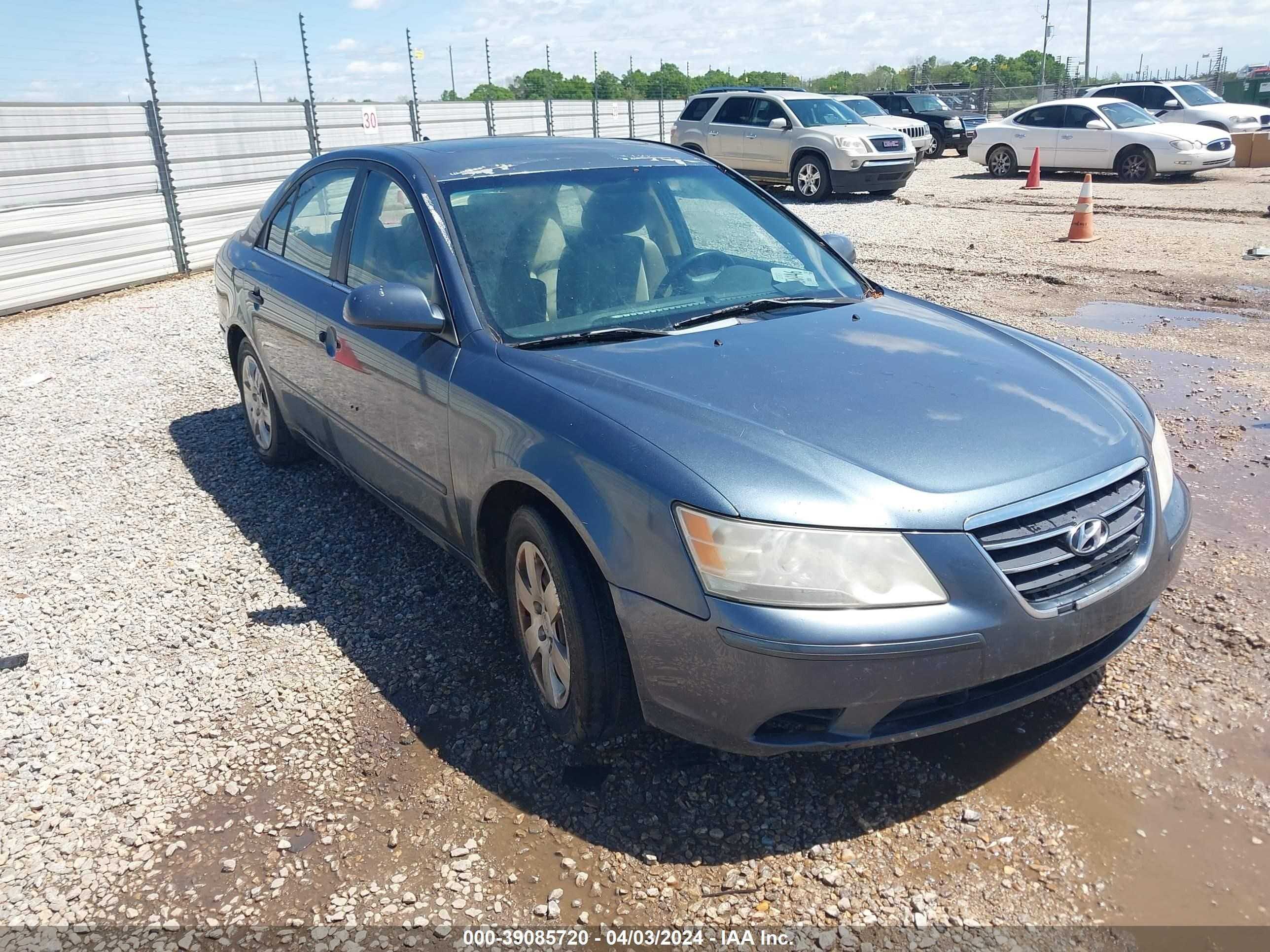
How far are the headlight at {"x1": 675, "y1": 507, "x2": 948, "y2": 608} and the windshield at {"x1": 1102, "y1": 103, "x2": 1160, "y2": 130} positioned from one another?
730 inches

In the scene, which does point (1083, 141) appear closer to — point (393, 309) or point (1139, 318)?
point (1139, 318)

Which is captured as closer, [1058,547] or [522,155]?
[1058,547]

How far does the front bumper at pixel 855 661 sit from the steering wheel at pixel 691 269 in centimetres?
142

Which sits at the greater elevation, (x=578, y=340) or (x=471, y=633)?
(x=578, y=340)

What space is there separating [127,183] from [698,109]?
10.5 metres

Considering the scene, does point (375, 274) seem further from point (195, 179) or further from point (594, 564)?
point (195, 179)

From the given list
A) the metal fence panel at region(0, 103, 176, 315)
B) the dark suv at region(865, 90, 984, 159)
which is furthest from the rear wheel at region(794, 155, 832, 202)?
the dark suv at region(865, 90, 984, 159)

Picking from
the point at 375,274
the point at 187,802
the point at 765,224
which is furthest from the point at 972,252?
the point at 187,802

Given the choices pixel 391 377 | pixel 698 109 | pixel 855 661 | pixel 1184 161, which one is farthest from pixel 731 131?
pixel 855 661

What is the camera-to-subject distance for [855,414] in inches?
105

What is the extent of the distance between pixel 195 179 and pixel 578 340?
38.2 feet

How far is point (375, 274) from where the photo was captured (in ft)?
12.7

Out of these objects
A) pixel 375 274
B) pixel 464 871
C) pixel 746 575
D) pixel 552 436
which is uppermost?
pixel 375 274

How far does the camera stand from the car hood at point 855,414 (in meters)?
2.37
